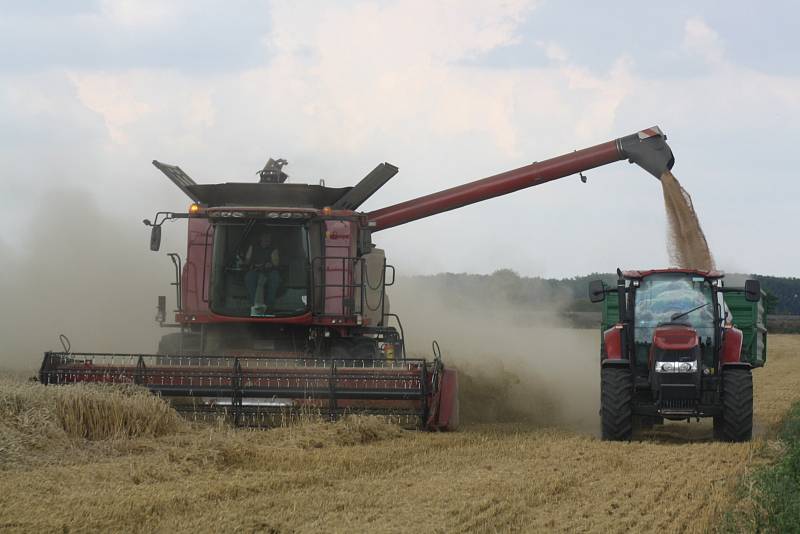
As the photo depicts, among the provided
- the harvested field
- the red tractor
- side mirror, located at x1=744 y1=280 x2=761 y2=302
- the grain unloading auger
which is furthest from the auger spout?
the harvested field

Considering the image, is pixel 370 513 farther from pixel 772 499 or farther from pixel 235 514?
pixel 772 499

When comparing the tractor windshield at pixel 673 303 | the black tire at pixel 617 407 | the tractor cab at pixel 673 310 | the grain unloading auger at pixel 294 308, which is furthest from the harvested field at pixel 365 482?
the tractor windshield at pixel 673 303

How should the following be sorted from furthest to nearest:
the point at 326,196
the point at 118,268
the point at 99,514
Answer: the point at 118,268 < the point at 326,196 < the point at 99,514

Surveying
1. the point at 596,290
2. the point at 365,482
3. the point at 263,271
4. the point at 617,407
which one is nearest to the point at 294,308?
the point at 263,271

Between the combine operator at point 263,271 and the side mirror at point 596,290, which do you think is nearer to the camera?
the side mirror at point 596,290

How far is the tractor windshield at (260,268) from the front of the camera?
41.7 feet

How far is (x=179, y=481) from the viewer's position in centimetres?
785

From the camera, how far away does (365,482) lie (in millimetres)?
8094

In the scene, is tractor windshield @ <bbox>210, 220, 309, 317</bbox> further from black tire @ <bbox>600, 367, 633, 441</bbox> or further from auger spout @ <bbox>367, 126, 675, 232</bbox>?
black tire @ <bbox>600, 367, 633, 441</bbox>

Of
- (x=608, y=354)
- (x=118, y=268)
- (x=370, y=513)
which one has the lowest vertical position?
(x=370, y=513)

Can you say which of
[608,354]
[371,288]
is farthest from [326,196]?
[608,354]

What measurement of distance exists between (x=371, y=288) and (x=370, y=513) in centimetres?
680

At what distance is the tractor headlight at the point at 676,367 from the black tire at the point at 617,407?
33cm

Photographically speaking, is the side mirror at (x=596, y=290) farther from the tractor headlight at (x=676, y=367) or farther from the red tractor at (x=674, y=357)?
the tractor headlight at (x=676, y=367)
